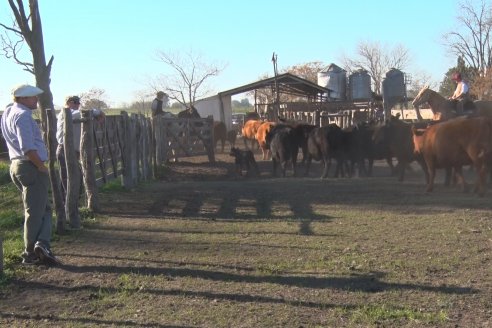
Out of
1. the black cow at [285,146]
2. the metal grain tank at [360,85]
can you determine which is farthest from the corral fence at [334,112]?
the metal grain tank at [360,85]

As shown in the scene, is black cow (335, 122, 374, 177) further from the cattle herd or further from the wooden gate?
the wooden gate

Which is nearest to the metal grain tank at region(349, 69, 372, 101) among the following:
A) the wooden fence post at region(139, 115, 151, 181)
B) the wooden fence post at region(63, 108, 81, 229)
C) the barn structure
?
the barn structure

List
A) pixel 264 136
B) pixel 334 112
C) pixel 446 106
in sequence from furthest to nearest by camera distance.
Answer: pixel 334 112, pixel 264 136, pixel 446 106

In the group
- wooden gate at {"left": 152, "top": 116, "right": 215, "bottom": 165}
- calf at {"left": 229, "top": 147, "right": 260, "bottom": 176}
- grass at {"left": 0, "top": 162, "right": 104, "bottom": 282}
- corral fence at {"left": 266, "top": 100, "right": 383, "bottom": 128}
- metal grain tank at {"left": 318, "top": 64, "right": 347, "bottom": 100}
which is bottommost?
grass at {"left": 0, "top": 162, "right": 104, "bottom": 282}

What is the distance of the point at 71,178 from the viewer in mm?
8234

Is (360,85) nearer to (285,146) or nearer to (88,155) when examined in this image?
(285,146)

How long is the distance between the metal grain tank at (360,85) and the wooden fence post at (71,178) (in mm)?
31959

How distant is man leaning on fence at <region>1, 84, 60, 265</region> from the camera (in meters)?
5.96

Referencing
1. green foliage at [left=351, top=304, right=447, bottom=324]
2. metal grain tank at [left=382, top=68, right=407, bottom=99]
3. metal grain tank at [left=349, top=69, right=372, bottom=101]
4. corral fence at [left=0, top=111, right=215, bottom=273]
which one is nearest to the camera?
green foliage at [left=351, top=304, right=447, bottom=324]

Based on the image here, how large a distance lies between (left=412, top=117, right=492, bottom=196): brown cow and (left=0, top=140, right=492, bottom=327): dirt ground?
610 millimetres

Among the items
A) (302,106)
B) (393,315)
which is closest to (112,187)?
(393,315)

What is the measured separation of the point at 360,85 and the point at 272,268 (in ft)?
113

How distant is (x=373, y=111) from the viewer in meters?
24.3

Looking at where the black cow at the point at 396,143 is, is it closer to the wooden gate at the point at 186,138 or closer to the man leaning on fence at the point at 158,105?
the wooden gate at the point at 186,138
